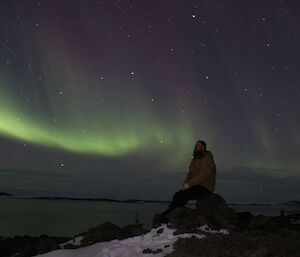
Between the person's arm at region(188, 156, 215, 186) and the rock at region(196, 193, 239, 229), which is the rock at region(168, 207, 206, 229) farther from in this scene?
the person's arm at region(188, 156, 215, 186)

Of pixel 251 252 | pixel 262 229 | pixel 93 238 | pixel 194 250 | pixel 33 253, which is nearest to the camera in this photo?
pixel 251 252

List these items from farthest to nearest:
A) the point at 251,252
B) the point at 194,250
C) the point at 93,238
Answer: the point at 93,238
the point at 194,250
the point at 251,252

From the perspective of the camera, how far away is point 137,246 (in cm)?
1220

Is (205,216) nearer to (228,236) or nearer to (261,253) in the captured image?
(228,236)

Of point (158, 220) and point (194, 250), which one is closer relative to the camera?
point (194, 250)

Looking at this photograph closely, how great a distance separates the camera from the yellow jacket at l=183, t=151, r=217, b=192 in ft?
45.6

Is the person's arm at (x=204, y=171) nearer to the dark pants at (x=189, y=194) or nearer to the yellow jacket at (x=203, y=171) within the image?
the yellow jacket at (x=203, y=171)

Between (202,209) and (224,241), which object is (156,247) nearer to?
(224,241)

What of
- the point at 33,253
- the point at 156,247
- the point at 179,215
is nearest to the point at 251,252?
the point at 156,247

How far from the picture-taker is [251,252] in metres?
10.3

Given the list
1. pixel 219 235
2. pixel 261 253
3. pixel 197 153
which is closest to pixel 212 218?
pixel 219 235

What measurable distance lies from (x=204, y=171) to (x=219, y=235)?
2249 millimetres

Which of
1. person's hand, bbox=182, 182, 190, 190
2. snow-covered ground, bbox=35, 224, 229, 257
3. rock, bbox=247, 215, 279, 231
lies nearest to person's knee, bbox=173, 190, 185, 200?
person's hand, bbox=182, 182, 190, 190

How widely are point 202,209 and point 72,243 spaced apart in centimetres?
398
